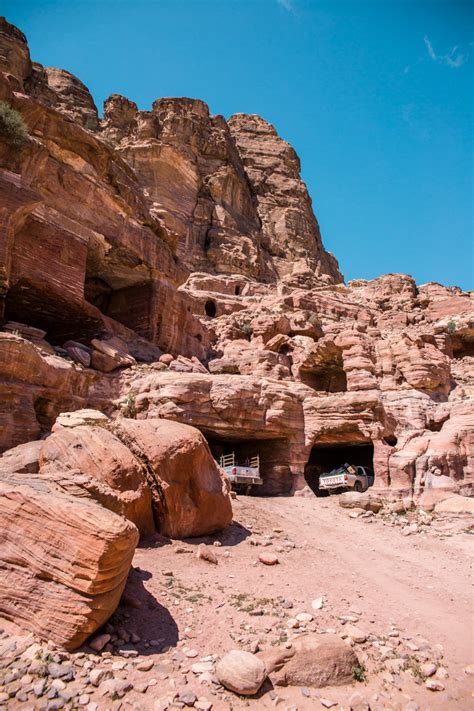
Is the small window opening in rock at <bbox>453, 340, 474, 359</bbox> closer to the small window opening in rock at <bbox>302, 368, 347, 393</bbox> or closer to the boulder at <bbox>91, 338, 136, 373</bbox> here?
the small window opening in rock at <bbox>302, 368, 347, 393</bbox>

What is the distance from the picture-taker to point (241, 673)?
4.71 meters

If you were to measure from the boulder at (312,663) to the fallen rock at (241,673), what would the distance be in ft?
1.01

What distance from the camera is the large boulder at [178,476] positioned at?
8789 millimetres

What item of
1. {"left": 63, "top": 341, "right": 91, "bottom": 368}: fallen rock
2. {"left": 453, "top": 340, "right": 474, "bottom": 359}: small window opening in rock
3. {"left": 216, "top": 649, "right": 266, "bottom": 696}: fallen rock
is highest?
{"left": 453, "top": 340, "right": 474, "bottom": 359}: small window opening in rock

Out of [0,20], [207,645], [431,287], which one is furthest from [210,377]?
[0,20]

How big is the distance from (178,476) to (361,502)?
8.40 metres

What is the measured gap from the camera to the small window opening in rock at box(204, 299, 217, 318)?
3822 cm

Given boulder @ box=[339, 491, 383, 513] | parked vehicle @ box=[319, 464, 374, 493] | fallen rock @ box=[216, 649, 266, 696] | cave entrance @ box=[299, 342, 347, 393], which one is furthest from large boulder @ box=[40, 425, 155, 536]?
cave entrance @ box=[299, 342, 347, 393]

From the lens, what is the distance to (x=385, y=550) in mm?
11055

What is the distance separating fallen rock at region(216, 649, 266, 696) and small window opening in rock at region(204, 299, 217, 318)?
33.9 meters

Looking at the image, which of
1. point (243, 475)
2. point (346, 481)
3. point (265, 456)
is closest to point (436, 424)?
point (346, 481)

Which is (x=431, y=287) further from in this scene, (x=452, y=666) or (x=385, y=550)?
(x=452, y=666)

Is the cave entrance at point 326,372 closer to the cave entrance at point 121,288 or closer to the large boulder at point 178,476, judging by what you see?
the cave entrance at point 121,288

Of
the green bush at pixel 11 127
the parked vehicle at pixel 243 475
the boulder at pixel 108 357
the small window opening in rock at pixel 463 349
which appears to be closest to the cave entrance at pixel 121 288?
the boulder at pixel 108 357
